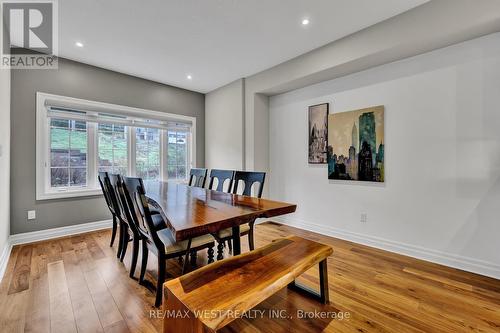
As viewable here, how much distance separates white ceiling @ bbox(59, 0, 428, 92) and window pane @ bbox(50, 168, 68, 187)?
5.47ft

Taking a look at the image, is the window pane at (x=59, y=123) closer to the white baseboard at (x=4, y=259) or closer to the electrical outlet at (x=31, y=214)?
the electrical outlet at (x=31, y=214)

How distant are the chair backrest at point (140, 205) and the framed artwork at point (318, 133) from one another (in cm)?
264

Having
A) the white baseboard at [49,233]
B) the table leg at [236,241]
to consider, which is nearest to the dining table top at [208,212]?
the table leg at [236,241]

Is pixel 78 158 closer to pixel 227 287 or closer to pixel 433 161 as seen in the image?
pixel 227 287

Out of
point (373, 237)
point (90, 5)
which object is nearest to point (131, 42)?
point (90, 5)

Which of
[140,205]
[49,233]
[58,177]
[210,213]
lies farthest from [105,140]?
[210,213]

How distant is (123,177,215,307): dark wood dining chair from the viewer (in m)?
1.66

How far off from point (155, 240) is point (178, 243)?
21 centimetres

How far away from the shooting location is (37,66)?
3.24m

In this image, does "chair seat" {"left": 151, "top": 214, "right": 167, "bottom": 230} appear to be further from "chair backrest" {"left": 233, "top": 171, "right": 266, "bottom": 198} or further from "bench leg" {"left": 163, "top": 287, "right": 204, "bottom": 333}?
"bench leg" {"left": 163, "top": 287, "right": 204, "bottom": 333}

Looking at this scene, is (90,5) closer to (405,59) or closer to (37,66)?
(37,66)

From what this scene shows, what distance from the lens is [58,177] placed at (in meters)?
3.48

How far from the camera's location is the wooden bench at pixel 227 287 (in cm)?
106

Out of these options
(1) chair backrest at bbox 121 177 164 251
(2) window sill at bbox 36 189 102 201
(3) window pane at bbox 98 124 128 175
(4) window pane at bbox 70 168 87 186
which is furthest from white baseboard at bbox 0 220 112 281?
(1) chair backrest at bbox 121 177 164 251
